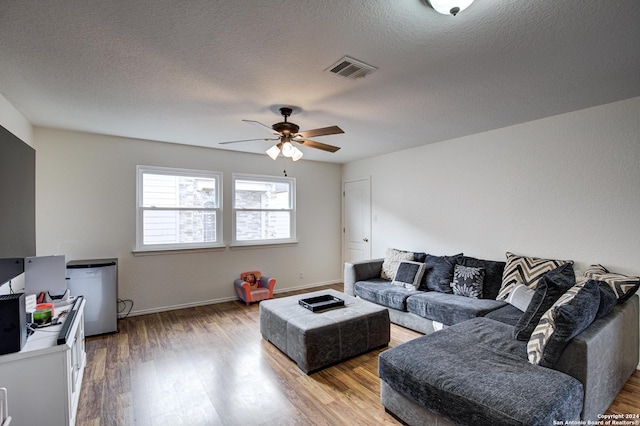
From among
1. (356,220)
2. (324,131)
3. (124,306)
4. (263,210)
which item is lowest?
(124,306)

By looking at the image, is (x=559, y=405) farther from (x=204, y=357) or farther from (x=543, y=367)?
(x=204, y=357)

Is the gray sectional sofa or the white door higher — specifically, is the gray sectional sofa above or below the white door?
below

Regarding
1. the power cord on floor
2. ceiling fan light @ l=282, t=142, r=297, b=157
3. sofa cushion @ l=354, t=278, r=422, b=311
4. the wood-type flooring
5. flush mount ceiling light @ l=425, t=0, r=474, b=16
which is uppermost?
flush mount ceiling light @ l=425, t=0, r=474, b=16

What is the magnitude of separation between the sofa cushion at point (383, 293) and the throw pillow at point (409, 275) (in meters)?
0.07

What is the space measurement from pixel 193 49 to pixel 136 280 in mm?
3515

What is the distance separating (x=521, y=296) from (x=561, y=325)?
49.7 inches

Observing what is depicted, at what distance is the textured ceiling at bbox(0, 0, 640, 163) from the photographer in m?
1.60

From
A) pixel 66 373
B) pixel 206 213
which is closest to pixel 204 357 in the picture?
pixel 66 373

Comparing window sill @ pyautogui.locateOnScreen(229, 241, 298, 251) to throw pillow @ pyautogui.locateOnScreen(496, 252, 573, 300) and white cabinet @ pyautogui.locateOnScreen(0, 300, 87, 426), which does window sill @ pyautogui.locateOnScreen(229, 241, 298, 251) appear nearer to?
white cabinet @ pyautogui.locateOnScreen(0, 300, 87, 426)

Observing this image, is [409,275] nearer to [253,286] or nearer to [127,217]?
[253,286]

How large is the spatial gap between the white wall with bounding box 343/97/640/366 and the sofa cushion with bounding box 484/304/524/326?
82 cm

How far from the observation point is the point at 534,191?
341 centimetres

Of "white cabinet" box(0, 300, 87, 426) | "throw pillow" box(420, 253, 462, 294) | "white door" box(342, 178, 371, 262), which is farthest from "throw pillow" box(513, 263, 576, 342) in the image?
"white door" box(342, 178, 371, 262)

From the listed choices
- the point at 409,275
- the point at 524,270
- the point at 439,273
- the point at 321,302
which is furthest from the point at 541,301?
the point at 321,302
